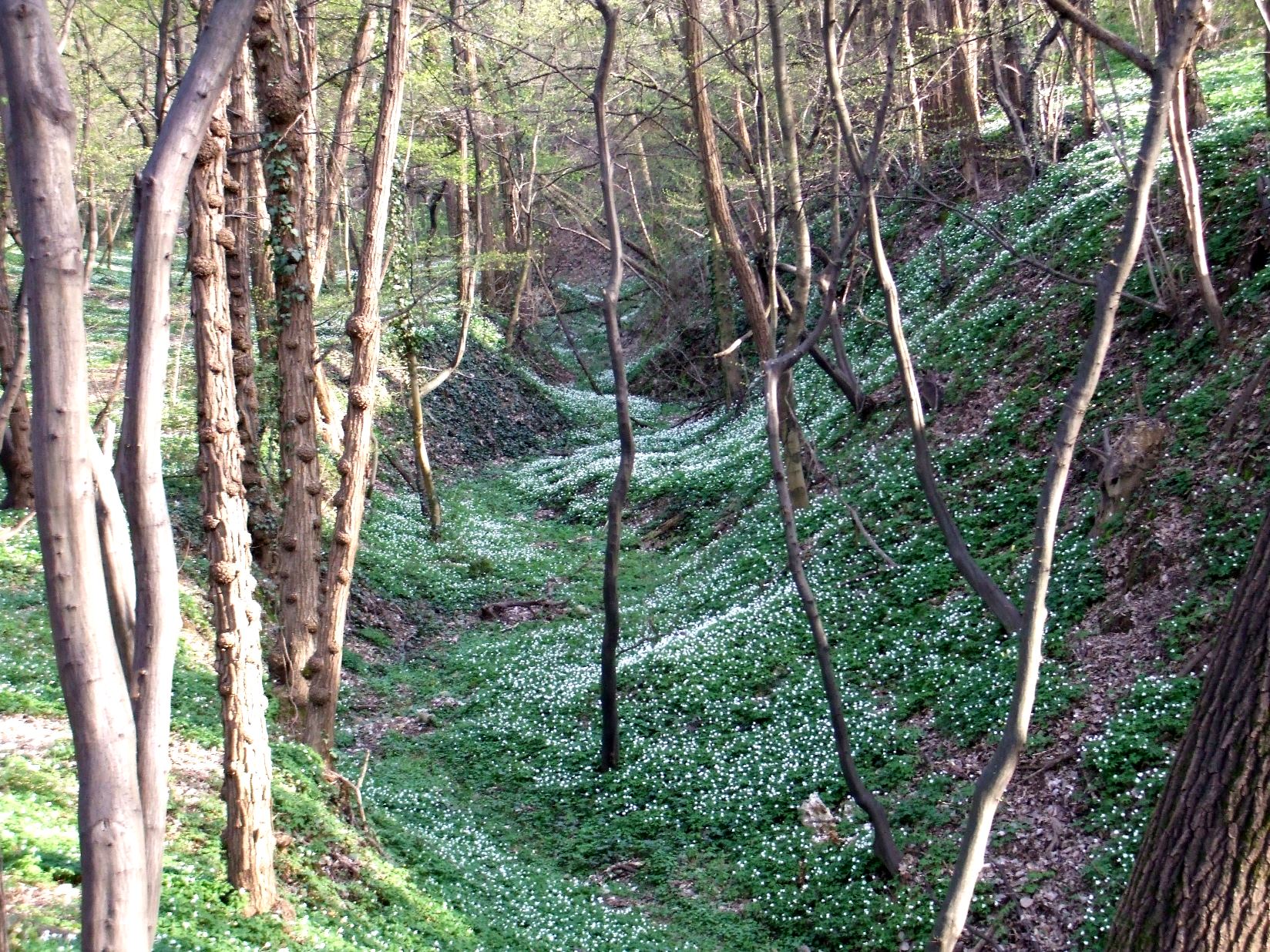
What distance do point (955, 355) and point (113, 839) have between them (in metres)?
14.3

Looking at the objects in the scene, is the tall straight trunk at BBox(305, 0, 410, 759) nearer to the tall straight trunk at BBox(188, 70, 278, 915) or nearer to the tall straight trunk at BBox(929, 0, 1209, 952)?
the tall straight trunk at BBox(188, 70, 278, 915)

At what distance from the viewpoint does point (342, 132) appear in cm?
1020

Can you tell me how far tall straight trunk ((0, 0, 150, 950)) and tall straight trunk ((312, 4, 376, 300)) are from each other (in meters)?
6.26

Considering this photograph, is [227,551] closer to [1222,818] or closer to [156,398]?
A: [156,398]

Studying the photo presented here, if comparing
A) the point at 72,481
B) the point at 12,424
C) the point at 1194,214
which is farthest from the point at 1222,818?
the point at 12,424

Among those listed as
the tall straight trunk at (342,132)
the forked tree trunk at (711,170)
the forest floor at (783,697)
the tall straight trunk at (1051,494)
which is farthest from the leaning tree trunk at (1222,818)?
the forked tree trunk at (711,170)

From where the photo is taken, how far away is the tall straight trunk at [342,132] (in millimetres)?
9945

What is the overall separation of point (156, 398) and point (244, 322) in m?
7.83

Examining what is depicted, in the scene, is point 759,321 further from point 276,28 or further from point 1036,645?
point 1036,645

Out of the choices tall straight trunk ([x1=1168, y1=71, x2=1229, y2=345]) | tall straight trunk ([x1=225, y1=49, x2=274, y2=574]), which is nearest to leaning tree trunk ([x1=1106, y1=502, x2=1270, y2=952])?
tall straight trunk ([x1=1168, y1=71, x2=1229, y2=345])

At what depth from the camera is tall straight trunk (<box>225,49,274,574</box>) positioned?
917 centimetres

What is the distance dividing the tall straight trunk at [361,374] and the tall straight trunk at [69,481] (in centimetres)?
480

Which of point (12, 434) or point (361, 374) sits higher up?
point (361, 374)

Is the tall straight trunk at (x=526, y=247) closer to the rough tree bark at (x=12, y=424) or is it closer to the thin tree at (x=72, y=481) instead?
the rough tree bark at (x=12, y=424)
